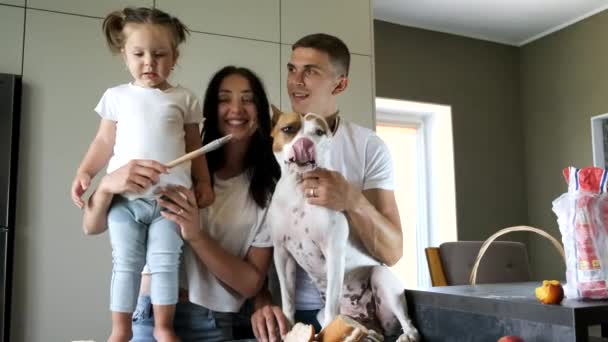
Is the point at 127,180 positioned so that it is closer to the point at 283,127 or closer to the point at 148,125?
the point at 148,125

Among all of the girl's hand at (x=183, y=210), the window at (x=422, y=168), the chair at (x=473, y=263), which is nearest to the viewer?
the girl's hand at (x=183, y=210)

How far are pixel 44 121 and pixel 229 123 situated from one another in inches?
15.7

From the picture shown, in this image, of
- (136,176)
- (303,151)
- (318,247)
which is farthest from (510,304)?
(136,176)

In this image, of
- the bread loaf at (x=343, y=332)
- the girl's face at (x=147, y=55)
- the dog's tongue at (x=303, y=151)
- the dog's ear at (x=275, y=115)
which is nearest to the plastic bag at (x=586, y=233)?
the bread loaf at (x=343, y=332)

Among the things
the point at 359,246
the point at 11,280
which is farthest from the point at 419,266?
the point at 11,280

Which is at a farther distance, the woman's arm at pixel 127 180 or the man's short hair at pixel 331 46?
the man's short hair at pixel 331 46

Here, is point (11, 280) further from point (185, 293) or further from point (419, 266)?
point (419, 266)

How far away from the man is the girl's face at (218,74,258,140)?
4.3 inches

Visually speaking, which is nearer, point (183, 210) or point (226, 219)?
point (183, 210)

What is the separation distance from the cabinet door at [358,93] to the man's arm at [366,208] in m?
0.21

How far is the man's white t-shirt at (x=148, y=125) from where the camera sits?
107 cm

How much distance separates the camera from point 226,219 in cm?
122

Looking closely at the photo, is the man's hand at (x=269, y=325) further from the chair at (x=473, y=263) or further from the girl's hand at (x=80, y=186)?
the chair at (x=473, y=263)

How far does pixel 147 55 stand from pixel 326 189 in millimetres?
473
